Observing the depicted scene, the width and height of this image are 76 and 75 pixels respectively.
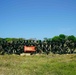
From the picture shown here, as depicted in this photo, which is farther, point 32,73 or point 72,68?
point 72,68

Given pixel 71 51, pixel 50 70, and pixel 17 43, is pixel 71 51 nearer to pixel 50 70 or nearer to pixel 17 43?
pixel 17 43

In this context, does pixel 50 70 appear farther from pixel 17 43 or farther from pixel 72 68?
pixel 17 43

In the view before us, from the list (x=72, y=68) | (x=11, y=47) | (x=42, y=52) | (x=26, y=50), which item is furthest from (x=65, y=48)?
(x=72, y=68)

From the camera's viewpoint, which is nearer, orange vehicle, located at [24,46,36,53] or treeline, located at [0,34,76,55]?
orange vehicle, located at [24,46,36,53]

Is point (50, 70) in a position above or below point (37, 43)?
below

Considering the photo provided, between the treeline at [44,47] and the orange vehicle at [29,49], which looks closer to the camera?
the orange vehicle at [29,49]

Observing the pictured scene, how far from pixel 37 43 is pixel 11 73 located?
16.3m

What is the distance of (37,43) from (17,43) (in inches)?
104

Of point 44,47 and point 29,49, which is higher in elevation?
point 44,47

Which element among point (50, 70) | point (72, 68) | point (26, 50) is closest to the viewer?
point (50, 70)

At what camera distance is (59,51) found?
29.4m

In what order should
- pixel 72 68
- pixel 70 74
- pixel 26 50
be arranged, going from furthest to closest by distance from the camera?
pixel 26 50 < pixel 72 68 < pixel 70 74

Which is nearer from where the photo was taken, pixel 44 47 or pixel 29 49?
pixel 29 49

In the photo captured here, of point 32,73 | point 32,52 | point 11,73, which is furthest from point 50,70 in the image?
point 32,52
